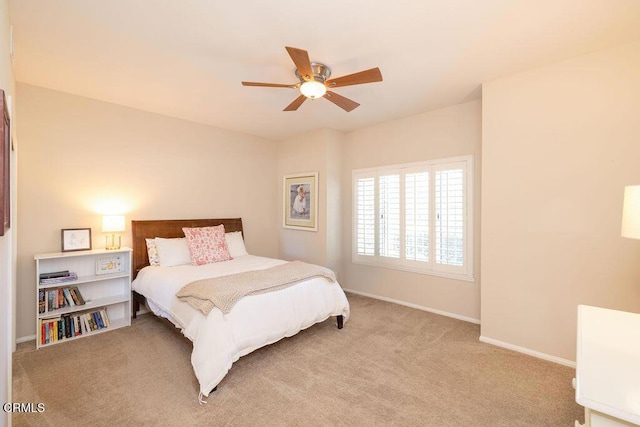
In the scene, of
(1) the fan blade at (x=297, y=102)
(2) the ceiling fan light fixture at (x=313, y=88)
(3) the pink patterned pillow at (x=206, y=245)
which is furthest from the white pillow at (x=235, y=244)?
(2) the ceiling fan light fixture at (x=313, y=88)

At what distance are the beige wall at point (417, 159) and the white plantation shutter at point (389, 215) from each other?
0.28 metres

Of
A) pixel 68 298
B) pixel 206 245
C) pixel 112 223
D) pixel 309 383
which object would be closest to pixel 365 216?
pixel 206 245

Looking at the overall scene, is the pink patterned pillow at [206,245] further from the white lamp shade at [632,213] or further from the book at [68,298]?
the white lamp shade at [632,213]

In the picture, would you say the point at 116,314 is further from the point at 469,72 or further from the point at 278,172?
the point at 469,72

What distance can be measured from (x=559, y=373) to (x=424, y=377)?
114 centimetres

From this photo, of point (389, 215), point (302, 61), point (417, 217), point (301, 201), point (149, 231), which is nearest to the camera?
point (302, 61)

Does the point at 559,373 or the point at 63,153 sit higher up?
the point at 63,153

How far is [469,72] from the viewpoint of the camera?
268 centimetres

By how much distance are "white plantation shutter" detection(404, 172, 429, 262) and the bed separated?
4.37 feet

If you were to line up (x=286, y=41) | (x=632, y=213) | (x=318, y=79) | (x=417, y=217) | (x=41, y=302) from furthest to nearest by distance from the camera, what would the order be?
1. (x=417, y=217)
2. (x=41, y=302)
3. (x=318, y=79)
4. (x=286, y=41)
5. (x=632, y=213)

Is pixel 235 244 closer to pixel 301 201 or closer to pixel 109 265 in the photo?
pixel 301 201

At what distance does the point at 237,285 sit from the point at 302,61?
1.89 m

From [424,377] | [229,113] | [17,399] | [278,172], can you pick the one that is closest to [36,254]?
[17,399]

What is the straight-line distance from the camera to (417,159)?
386 centimetres
